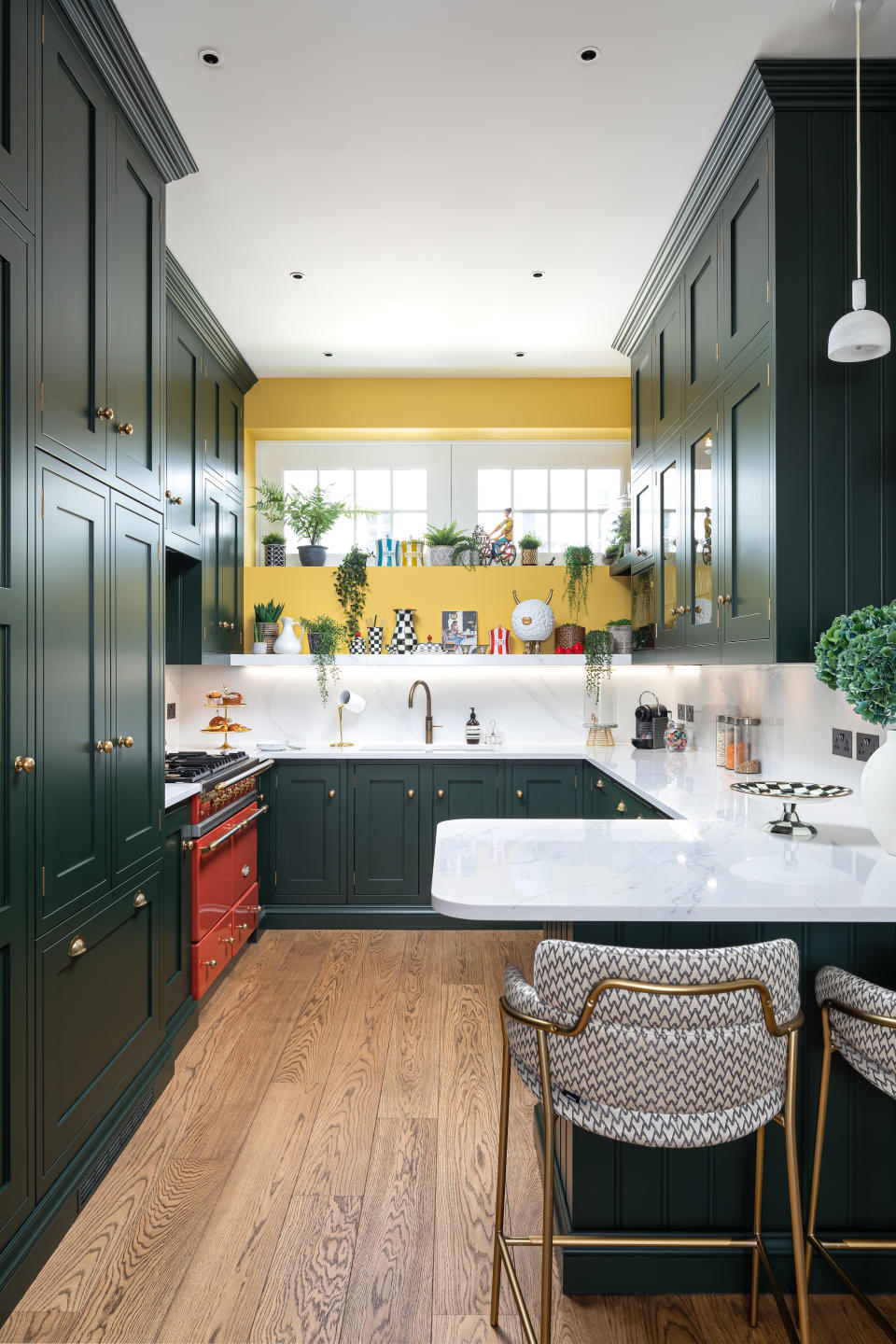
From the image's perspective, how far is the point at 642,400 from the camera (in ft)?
13.0

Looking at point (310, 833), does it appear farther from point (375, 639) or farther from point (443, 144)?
point (443, 144)

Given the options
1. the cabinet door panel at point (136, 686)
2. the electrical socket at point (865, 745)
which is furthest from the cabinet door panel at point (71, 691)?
the electrical socket at point (865, 745)

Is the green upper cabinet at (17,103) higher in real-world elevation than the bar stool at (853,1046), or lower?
higher

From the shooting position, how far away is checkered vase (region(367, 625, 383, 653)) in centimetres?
460

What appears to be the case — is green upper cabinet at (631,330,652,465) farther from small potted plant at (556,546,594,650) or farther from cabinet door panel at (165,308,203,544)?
cabinet door panel at (165,308,203,544)

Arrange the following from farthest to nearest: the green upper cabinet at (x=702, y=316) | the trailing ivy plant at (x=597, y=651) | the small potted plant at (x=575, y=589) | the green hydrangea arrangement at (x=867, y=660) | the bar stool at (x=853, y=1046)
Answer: the small potted plant at (x=575, y=589), the trailing ivy plant at (x=597, y=651), the green upper cabinet at (x=702, y=316), the green hydrangea arrangement at (x=867, y=660), the bar stool at (x=853, y=1046)

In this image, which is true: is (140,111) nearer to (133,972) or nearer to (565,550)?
(133,972)

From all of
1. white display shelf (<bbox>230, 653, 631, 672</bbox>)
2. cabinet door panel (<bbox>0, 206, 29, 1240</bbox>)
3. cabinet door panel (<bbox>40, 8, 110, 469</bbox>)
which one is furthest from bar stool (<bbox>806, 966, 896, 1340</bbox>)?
white display shelf (<bbox>230, 653, 631, 672</bbox>)

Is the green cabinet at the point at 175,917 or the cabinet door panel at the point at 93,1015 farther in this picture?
the green cabinet at the point at 175,917

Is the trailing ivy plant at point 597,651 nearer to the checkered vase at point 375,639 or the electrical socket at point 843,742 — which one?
the checkered vase at point 375,639

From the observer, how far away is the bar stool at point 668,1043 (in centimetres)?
129

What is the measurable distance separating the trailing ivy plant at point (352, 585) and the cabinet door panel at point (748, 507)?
2.41 metres

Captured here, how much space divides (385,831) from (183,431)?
218cm

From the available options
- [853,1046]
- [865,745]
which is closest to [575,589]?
[865,745]
